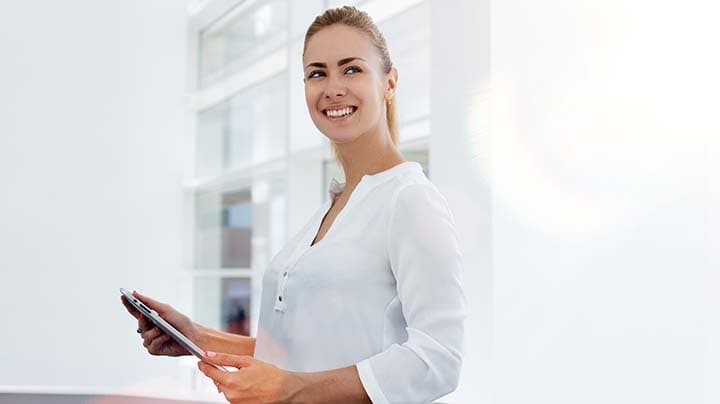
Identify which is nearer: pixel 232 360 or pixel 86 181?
pixel 232 360

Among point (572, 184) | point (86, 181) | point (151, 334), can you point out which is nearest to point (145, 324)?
point (151, 334)

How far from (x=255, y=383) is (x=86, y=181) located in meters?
4.25

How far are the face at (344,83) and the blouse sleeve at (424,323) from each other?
9.7 inches

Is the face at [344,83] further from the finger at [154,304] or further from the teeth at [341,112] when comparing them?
the finger at [154,304]

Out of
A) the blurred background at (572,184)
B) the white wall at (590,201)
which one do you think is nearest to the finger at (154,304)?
the blurred background at (572,184)

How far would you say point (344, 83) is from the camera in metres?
1.34

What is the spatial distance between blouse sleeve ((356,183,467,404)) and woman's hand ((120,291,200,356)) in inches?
20.1

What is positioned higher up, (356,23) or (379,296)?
(356,23)

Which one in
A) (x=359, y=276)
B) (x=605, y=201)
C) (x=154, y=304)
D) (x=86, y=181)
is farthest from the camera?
(x=86, y=181)

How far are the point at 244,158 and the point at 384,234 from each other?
14.1ft

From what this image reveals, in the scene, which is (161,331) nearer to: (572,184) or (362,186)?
(362,186)

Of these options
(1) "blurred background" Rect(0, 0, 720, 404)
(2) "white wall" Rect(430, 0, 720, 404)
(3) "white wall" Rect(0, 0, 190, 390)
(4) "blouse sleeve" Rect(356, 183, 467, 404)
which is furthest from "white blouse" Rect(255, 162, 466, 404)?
(3) "white wall" Rect(0, 0, 190, 390)

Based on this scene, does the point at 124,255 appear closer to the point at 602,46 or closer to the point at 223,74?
the point at 223,74

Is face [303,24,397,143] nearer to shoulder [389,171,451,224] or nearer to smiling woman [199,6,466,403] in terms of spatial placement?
smiling woman [199,6,466,403]
